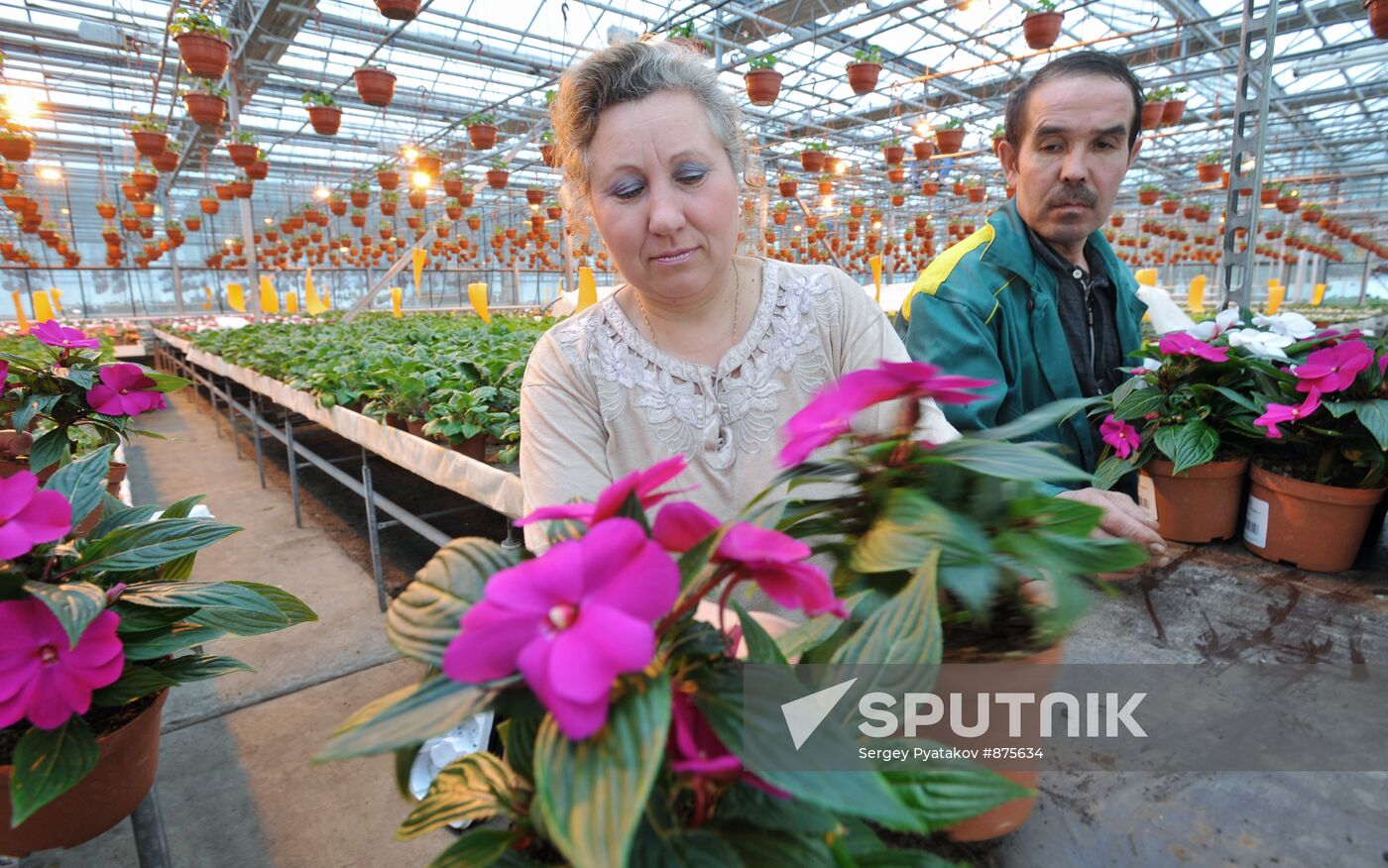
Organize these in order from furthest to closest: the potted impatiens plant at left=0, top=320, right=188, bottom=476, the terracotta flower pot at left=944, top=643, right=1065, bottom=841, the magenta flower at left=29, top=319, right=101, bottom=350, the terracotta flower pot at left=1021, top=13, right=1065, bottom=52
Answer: the terracotta flower pot at left=1021, top=13, right=1065, bottom=52 → the magenta flower at left=29, top=319, right=101, bottom=350 → the potted impatiens plant at left=0, top=320, right=188, bottom=476 → the terracotta flower pot at left=944, top=643, right=1065, bottom=841

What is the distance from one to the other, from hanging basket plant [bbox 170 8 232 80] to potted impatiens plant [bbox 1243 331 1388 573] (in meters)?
7.58

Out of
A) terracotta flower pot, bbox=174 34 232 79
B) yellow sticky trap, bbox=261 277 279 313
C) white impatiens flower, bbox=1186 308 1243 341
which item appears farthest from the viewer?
yellow sticky trap, bbox=261 277 279 313

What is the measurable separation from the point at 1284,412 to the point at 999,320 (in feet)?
1.87

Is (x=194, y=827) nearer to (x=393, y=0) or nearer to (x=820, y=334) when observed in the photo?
(x=820, y=334)

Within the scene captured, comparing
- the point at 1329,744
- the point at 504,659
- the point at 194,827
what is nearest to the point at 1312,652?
the point at 1329,744

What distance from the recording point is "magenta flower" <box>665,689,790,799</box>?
36 cm

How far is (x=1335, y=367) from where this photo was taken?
51.1 inches

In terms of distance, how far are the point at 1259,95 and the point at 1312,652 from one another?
2.67 metres

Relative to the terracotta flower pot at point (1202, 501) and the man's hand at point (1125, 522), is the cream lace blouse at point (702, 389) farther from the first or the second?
the terracotta flower pot at point (1202, 501)

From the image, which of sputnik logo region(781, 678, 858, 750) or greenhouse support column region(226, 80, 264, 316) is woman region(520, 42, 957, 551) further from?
greenhouse support column region(226, 80, 264, 316)

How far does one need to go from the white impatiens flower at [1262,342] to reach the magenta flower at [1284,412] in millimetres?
139

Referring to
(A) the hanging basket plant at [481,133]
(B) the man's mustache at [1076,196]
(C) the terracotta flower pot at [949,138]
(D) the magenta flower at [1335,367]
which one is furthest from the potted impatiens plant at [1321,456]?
(A) the hanging basket plant at [481,133]

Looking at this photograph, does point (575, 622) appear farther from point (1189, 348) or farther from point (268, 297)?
point (268, 297)

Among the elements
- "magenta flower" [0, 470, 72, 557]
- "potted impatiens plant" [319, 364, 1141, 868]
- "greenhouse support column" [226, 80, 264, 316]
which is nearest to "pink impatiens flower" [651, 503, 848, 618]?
"potted impatiens plant" [319, 364, 1141, 868]
